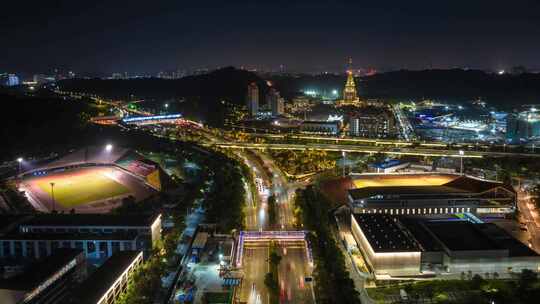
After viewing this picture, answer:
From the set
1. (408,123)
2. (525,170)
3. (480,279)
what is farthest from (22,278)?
(408,123)

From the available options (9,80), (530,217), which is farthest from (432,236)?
(9,80)

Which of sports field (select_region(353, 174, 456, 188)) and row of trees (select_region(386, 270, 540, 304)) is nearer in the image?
row of trees (select_region(386, 270, 540, 304))

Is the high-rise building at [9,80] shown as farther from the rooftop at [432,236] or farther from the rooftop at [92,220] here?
the rooftop at [432,236]

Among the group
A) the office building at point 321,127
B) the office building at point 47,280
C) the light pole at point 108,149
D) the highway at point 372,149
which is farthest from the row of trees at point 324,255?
the office building at point 321,127

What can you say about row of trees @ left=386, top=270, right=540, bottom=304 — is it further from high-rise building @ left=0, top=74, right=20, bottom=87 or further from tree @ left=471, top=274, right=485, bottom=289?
high-rise building @ left=0, top=74, right=20, bottom=87

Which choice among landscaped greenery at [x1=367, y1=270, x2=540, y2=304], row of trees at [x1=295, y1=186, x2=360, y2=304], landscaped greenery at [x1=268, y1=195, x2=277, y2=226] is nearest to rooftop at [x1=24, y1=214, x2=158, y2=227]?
landscaped greenery at [x1=268, y1=195, x2=277, y2=226]

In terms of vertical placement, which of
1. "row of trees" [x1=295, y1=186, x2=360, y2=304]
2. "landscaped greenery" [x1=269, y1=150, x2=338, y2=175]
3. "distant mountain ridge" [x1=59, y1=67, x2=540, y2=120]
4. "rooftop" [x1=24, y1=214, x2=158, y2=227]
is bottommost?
"row of trees" [x1=295, y1=186, x2=360, y2=304]

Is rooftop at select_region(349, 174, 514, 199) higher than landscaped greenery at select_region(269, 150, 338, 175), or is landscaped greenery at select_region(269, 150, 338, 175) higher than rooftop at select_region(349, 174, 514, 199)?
landscaped greenery at select_region(269, 150, 338, 175)
